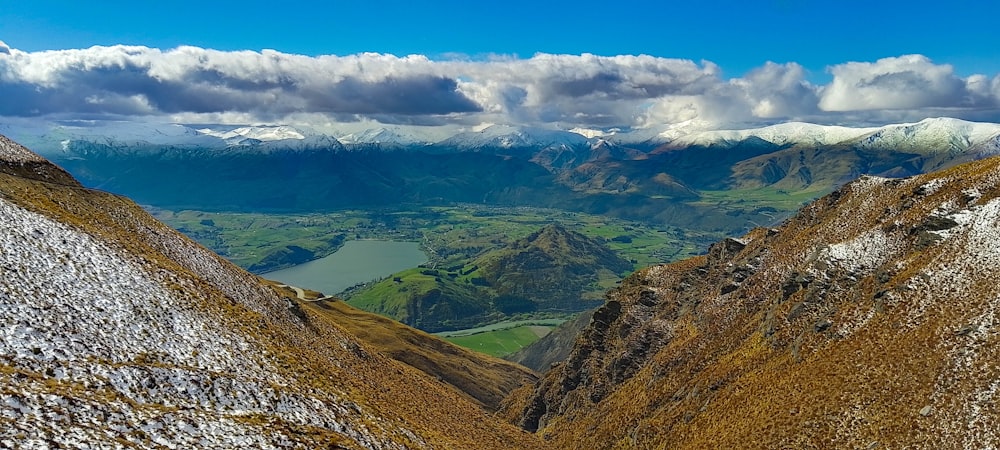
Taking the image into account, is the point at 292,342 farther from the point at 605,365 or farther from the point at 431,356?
the point at 431,356

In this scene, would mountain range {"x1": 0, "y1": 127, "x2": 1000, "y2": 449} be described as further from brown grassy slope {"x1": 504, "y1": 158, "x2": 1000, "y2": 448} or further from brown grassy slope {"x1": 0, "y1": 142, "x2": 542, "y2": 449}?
brown grassy slope {"x1": 0, "y1": 142, "x2": 542, "y2": 449}

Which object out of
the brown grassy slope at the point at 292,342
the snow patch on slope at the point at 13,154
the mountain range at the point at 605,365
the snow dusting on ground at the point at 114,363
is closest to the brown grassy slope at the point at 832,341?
the mountain range at the point at 605,365

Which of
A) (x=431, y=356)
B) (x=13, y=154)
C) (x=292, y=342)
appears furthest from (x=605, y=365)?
(x=13, y=154)

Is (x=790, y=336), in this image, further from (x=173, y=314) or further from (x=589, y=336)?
(x=173, y=314)

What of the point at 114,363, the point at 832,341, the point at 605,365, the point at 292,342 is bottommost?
the point at 605,365

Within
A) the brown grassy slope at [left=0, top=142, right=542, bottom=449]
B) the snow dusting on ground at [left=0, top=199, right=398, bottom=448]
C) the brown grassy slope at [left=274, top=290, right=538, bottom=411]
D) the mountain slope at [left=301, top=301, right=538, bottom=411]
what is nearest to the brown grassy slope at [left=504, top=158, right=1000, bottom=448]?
the brown grassy slope at [left=0, top=142, right=542, bottom=449]
